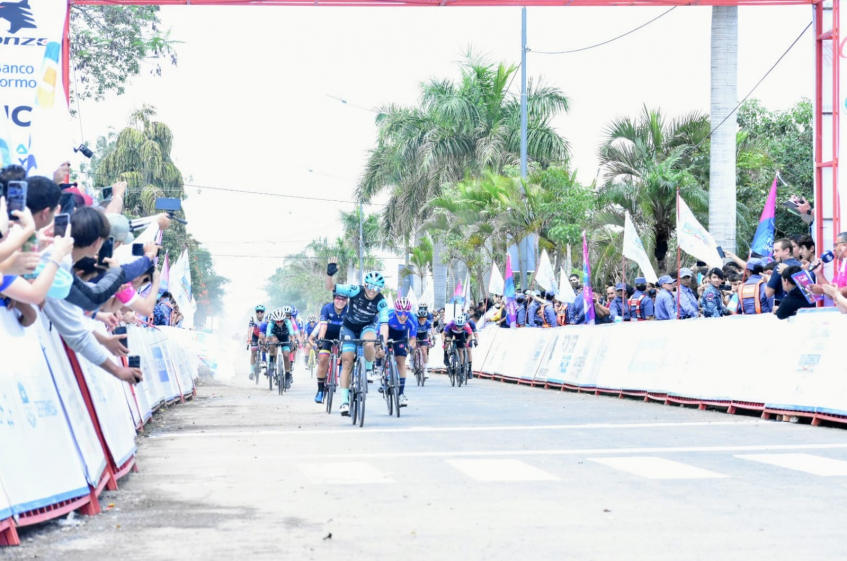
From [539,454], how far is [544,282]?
22.3 m

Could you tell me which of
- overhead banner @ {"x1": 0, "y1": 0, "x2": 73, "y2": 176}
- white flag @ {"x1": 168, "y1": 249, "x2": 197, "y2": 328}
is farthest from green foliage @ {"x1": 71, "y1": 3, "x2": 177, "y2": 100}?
overhead banner @ {"x1": 0, "y1": 0, "x2": 73, "y2": 176}

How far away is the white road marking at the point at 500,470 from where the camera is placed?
9.83 metres

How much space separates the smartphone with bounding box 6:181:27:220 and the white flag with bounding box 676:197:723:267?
15462 mm

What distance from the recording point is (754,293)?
17.5 metres

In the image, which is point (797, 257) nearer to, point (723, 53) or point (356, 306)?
point (356, 306)

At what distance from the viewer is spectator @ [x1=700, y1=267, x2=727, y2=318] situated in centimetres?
2005

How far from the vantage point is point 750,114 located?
45.4m

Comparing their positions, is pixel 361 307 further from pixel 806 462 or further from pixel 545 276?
pixel 545 276

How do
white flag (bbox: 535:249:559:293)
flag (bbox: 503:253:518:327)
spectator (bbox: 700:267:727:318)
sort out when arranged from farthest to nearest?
flag (bbox: 503:253:518:327) → white flag (bbox: 535:249:559:293) → spectator (bbox: 700:267:727:318)

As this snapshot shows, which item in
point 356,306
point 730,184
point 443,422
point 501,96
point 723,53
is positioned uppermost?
point 501,96

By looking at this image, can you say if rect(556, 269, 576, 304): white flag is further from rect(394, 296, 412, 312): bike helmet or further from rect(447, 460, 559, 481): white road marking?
rect(447, 460, 559, 481): white road marking

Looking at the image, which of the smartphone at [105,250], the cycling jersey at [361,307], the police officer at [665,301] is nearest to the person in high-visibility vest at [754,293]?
the police officer at [665,301]

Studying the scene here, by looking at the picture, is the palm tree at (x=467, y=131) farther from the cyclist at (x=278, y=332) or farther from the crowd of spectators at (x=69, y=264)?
the crowd of spectators at (x=69, y=264)

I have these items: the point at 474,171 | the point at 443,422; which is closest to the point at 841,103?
the point at 443,422
